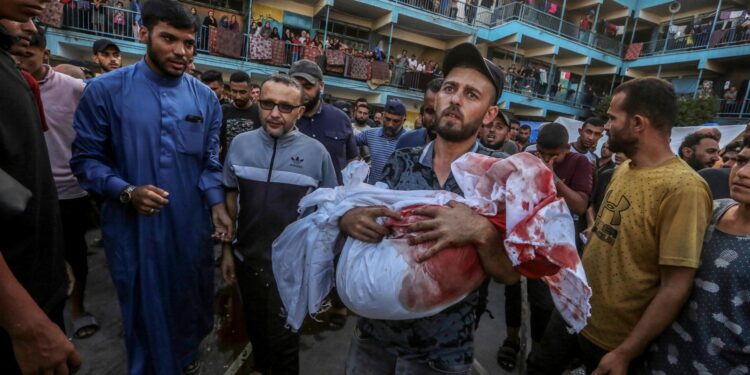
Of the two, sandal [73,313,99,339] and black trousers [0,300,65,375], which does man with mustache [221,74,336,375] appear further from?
sandal [73,313,99,339]

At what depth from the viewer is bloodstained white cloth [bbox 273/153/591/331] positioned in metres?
1.11

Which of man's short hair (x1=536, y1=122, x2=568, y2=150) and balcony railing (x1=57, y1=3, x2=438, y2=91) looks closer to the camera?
man's short hair (x1=536, y1=122, x2=568, y2=150)

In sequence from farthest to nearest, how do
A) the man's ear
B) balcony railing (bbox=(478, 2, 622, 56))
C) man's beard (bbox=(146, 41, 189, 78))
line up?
1. balcony railing (bbox=(478, 2, 622, 56))
2. man's beard (bbox=(146, 41, 189, 78))
3. the man's ear

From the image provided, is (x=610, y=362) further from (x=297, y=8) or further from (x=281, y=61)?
(x=297, y=8)

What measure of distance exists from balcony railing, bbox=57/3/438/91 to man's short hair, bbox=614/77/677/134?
11.8 metres

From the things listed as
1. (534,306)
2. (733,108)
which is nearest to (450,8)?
(733,108)

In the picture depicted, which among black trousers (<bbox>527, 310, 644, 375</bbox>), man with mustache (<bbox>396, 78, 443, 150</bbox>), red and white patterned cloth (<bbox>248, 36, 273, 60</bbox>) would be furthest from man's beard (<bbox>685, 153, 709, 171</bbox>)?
red and white patterned cloth (<bbox>248, 36, 273, 60</bbox>)

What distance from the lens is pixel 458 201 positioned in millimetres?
1272

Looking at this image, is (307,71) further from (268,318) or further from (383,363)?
(383,363)

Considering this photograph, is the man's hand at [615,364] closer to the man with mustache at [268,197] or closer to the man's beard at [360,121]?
the man with mustache at [268,197]

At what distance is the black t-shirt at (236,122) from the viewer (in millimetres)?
4523

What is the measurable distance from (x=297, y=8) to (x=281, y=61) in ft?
10.8

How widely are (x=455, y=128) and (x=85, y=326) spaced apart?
136 inches

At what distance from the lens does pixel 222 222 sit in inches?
89.3
